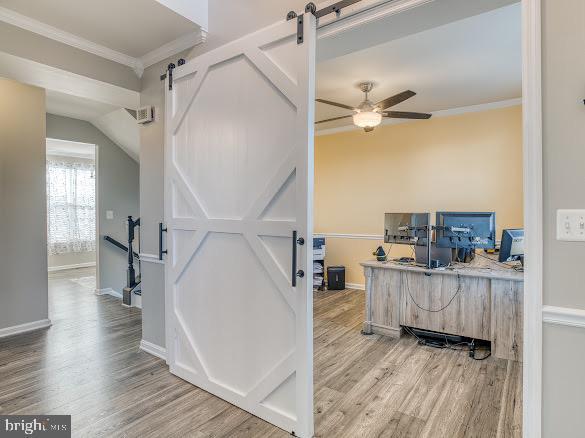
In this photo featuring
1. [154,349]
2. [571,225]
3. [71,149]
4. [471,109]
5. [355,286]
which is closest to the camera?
[571,225]

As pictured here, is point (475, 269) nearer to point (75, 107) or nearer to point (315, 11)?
point (315, 11)

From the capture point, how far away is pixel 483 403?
2.25m

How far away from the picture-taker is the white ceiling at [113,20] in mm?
2199

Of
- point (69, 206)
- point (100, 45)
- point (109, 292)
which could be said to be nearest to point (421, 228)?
point (100, 45)

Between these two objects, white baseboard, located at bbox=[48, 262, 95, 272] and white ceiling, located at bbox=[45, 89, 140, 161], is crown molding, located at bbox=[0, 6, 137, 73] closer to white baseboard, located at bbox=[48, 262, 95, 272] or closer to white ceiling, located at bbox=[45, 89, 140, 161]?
white ceiling, located at bbox=[45, 89, 140, 161]

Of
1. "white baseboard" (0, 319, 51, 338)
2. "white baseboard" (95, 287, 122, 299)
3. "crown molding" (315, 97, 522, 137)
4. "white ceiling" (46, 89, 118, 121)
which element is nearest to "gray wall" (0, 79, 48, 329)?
"white baseboard" (0, 319, 51, 338)

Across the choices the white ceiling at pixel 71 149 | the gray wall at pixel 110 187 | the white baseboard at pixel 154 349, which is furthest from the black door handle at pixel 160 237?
the white ceiling at pixel 71 149

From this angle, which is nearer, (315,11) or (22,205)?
(315,11)

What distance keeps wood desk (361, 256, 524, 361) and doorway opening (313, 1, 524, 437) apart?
0.01m

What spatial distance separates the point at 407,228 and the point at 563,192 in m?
2.21

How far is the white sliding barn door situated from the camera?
1.86 metres

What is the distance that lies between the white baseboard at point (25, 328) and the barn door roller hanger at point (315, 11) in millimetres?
3927

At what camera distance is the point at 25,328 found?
138 inches

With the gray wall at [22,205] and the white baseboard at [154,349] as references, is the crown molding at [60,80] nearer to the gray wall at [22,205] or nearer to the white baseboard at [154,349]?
the gray wall at [22,205]
